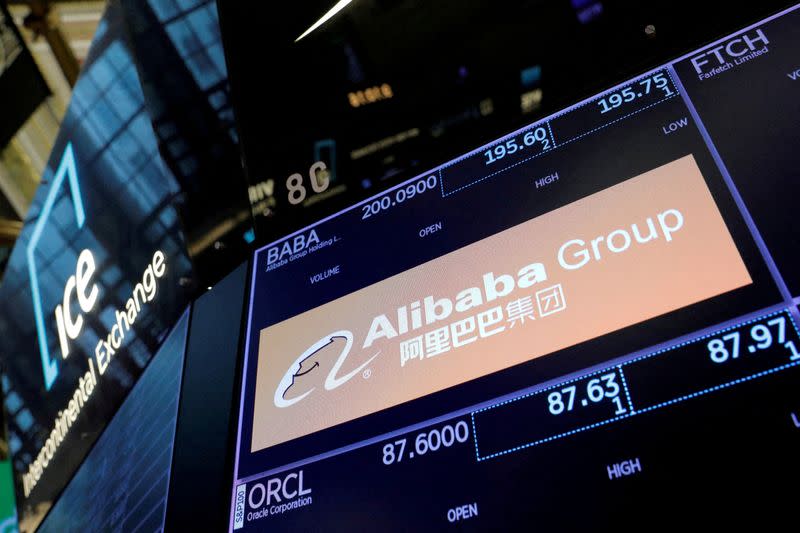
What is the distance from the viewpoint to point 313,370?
2.51 meters

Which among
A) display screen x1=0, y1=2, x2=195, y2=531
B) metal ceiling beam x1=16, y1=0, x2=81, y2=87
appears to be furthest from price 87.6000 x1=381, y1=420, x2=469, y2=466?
metal ceiling beam x1=16, y1=0, x2=81, y2=87

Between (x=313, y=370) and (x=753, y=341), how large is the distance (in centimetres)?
139

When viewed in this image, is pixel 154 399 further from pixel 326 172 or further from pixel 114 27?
pixel 114 27

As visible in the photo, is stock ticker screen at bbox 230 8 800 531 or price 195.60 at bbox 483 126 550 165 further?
price 195.60 at bbox 483 126 550 165

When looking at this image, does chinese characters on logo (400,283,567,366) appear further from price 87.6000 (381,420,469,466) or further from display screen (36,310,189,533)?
display screen (36,310,189,533)

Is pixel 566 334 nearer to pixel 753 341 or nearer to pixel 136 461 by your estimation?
pixel 753 341

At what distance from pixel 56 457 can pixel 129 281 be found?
1.17m

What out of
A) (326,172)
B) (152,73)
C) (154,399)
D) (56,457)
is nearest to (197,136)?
(152,73)

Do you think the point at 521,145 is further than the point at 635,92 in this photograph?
Yes

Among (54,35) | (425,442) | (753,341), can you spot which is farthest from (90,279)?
(54,35)

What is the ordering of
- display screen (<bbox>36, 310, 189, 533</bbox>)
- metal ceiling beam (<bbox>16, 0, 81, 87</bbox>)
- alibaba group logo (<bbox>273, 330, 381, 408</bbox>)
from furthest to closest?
1. metal ceiling beam (<bbox>16, 0, 81, 87</bbox>)
2. display screen (<bbox>36, 310, 189, 533</bbox>)
3. alibaba group logo (<bbox>273, 330, 381, 408</bbox>)

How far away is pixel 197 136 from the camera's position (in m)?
3.16

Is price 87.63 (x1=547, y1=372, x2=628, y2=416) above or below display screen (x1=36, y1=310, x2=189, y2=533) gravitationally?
above

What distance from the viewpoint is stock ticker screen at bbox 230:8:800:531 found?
5.51ft
